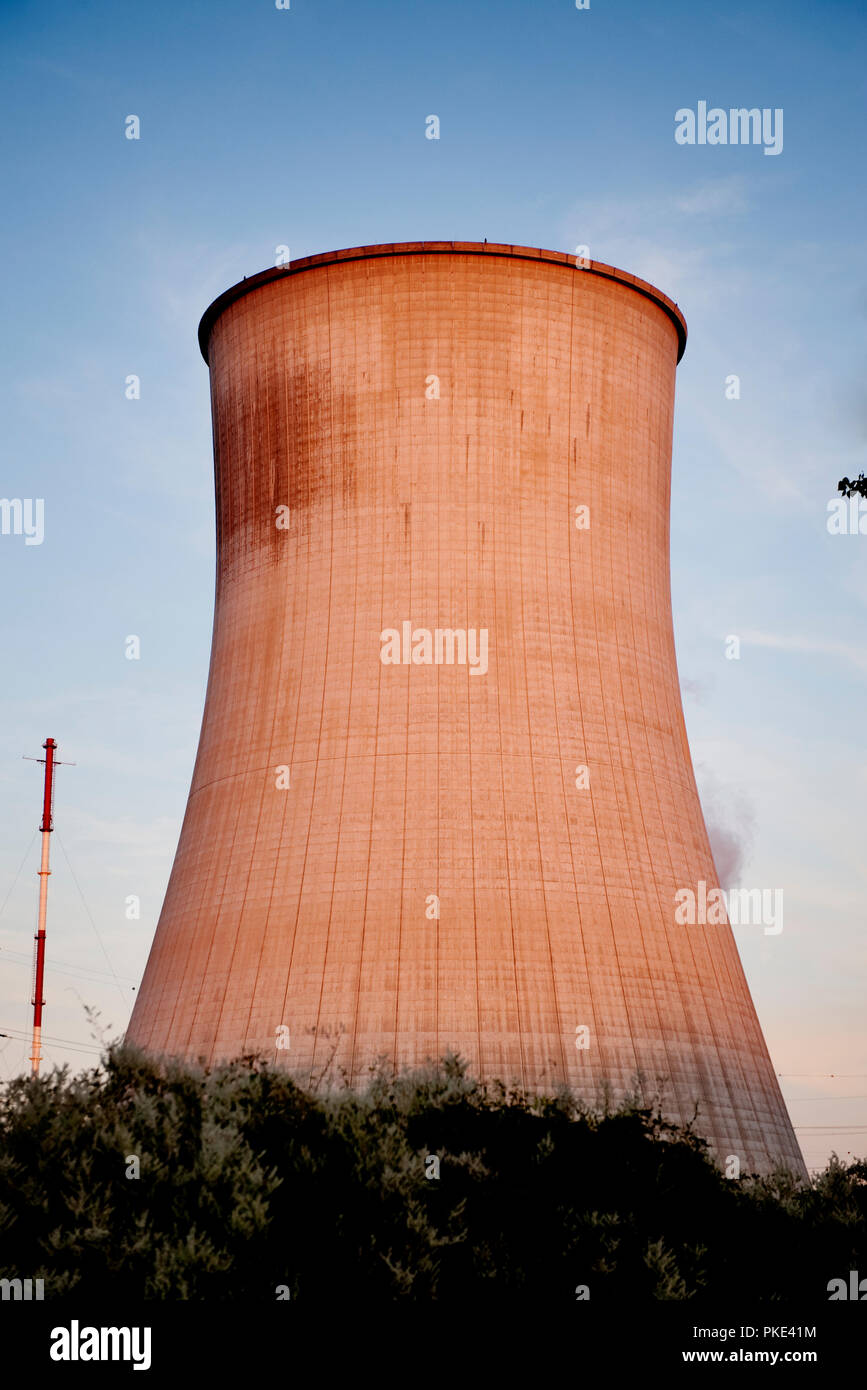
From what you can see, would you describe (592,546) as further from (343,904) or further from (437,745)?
(343,904)

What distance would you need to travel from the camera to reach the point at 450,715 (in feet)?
43.5

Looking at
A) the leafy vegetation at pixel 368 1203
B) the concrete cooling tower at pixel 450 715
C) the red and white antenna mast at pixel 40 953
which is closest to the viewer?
the leafy vegetation at pixel 368 1203

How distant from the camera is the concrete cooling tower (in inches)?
496

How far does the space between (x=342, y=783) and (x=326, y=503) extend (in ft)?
8.40

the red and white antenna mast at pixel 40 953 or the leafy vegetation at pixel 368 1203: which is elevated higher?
the red and white antenna mast at pixel 40 953

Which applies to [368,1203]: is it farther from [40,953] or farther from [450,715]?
[40,953]

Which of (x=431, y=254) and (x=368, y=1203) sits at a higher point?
(x=431, y=254)

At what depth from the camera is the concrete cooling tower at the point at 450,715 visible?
12586mm

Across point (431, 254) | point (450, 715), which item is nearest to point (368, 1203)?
point (450, 715)

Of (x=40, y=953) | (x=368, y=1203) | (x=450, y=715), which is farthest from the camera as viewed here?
(x=40, y=953)

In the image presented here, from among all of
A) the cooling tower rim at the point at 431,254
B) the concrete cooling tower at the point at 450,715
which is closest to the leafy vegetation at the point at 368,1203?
the concrete cooling tower at the point at 450,715

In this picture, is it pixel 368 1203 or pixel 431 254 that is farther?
pixel 431 254

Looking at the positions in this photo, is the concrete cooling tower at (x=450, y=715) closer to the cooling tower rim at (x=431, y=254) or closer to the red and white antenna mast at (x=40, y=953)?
the cooling tower rim at (x=431, y=254)
